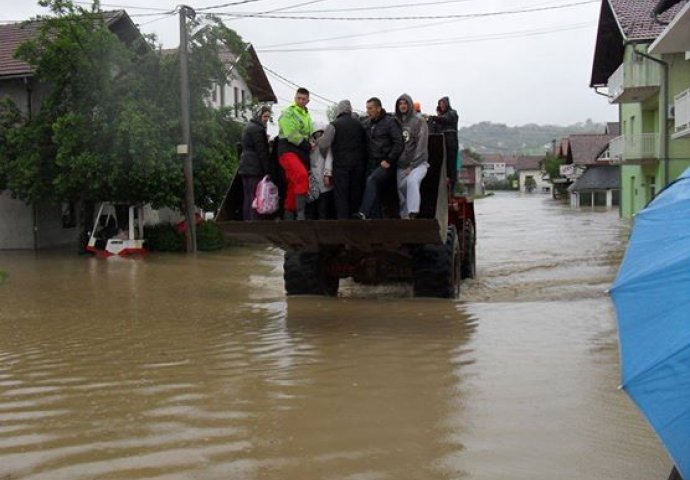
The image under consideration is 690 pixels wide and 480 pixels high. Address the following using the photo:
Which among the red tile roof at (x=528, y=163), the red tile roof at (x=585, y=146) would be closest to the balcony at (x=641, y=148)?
the red tile roof at (x=585, y=146)

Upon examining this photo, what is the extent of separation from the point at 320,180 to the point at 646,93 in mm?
25981

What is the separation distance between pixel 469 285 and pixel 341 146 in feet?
14.9

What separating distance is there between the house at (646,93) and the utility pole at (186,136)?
46.1ft

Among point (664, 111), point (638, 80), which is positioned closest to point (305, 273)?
point (664, 111)

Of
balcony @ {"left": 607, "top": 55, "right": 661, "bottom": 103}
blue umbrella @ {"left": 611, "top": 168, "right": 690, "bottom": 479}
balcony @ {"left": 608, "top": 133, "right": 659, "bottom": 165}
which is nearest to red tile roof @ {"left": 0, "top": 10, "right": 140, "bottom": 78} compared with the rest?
balcony @ {"left": 607, "top": 55, "right": 661, "bottom": 103}

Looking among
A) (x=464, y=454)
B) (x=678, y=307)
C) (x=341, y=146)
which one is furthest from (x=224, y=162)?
(x=678, y=307)

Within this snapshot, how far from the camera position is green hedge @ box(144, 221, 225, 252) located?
2186 centimetres

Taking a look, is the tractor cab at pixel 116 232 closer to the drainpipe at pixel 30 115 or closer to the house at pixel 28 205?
the house at pixel 28 205

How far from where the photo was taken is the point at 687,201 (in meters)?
3.49

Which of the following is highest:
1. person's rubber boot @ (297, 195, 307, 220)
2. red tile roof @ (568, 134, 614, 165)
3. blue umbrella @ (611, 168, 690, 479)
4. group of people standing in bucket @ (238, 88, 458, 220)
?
red tile roof @ (568, 134, 614, 165)

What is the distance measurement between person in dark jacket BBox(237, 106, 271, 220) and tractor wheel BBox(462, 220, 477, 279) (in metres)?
4.09

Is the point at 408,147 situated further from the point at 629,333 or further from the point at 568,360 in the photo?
the point at 629,333

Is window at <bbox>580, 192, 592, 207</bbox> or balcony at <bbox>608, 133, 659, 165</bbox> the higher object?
balcony at <bbox>608, 133, 659, 165</bbox>

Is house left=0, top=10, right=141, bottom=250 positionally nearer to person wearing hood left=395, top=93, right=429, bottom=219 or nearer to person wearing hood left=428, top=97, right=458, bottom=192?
person wearing hood left=428, top=97, right=458, bottom=192
